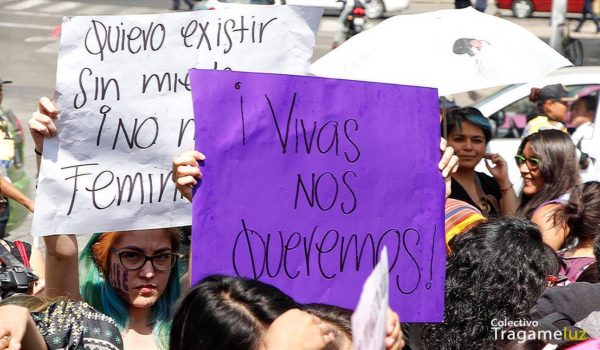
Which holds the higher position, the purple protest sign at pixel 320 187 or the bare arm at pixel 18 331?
the purple protest sign at pixel 320 187

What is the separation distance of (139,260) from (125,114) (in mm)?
509

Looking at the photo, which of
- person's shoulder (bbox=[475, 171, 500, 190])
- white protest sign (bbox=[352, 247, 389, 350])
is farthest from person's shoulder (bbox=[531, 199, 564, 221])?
white protest sign (bbox=[352, 247, 389, 350])

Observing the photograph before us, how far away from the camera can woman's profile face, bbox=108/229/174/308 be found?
357cm

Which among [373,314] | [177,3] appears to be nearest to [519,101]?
[373,314]

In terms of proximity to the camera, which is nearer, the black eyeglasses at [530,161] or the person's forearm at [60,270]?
the person's forearm at [60,270]

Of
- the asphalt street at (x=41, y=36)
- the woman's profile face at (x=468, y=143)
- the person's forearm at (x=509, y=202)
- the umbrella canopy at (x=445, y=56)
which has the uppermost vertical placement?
the asphalt street at (x=41, y=36)

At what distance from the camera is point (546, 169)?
217 inches

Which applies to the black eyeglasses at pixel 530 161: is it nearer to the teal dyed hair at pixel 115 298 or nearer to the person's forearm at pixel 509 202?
the person's forearm at pixel 509 202

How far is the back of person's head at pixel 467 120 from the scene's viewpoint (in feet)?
19.8

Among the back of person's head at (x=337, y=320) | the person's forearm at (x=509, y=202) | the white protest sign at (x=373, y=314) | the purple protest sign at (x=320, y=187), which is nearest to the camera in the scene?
the white protest sign at (x=373, y=314)

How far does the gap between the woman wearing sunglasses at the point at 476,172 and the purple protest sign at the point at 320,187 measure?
2.18 meters

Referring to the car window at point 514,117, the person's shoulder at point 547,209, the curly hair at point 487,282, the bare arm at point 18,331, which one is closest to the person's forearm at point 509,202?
the person's shoulder at point 547,209

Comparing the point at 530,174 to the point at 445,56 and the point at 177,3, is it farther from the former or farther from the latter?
the point at 177,3

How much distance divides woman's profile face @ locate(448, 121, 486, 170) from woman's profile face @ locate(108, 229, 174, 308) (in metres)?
2.58
